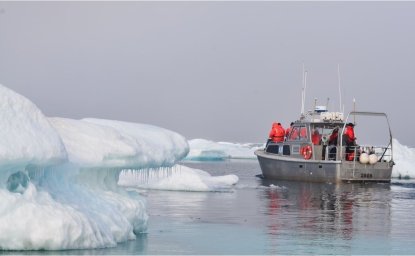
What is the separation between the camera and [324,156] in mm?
34125

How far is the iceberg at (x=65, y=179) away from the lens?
10289mm

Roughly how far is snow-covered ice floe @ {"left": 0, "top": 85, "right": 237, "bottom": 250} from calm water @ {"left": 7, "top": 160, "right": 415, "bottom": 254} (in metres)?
0.30

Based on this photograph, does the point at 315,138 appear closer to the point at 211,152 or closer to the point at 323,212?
the point at 323,212

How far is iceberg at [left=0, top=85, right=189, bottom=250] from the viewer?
10.3 meters

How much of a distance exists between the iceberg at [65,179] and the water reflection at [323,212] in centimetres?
245

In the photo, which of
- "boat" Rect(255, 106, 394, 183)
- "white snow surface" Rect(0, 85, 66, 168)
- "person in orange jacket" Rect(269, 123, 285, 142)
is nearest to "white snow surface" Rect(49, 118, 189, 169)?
"white snow surface" Rect(0, 85, 66, 168)

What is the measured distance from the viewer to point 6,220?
10.2 metres

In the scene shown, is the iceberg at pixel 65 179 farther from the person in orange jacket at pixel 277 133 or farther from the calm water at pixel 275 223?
the person in orange jacket at pixel 277 133

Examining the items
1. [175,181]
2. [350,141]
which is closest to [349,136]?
[350,141]

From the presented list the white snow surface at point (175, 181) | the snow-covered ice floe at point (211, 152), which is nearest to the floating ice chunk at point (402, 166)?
the white snow surface at point (175, 181)

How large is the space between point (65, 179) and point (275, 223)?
6349 millimetres

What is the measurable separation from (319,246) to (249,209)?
704 centimetres

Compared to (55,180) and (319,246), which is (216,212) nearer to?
(319,246)

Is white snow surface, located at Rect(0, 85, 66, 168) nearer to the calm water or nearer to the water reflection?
the calm water
